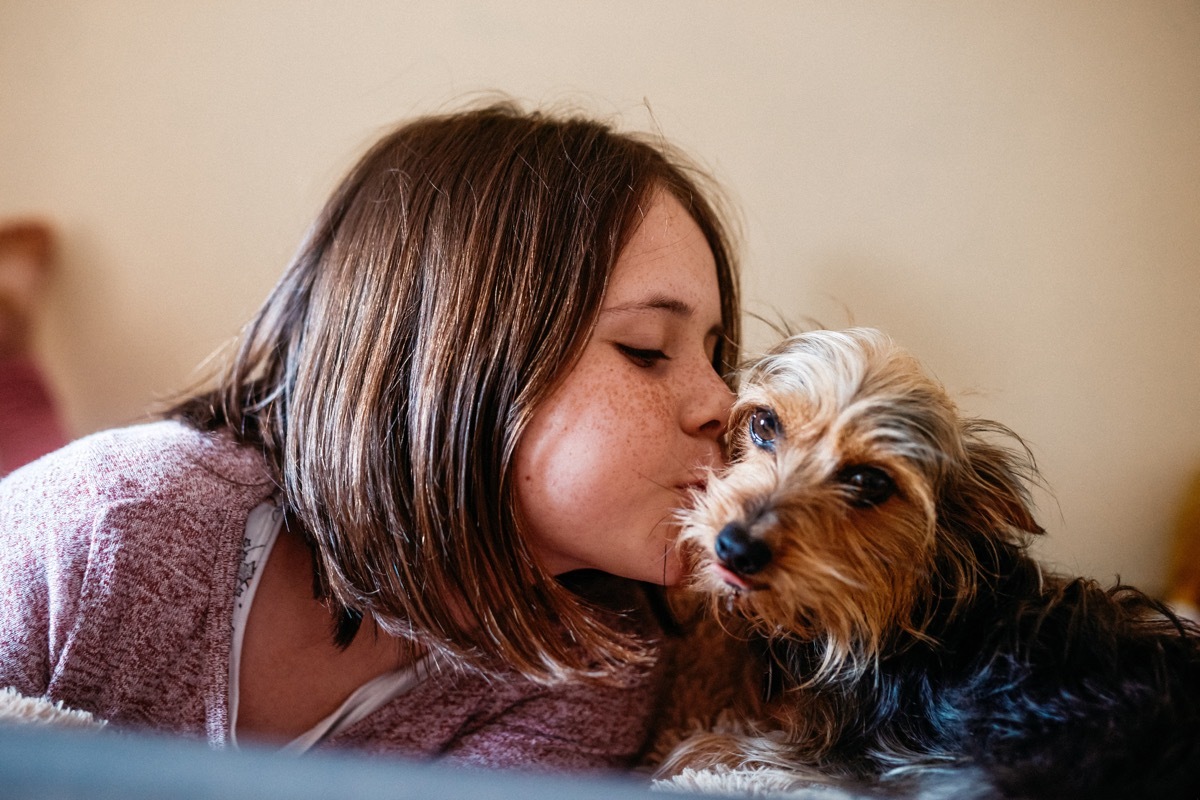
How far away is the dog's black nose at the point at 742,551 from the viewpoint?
2.47 ft

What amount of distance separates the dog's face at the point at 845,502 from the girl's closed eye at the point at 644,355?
14 centimetres

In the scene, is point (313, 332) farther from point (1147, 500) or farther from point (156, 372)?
point (1147, 500)

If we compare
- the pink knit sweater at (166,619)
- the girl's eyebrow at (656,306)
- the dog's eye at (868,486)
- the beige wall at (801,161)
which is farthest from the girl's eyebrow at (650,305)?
the pink knit sweater at (166,619)

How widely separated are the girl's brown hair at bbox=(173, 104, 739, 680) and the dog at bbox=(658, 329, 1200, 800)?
24 cm

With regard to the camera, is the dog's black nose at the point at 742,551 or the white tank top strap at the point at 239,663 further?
the white tank top strap at the point at 239,663

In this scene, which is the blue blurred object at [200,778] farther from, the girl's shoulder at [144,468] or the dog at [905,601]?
the girl's shoulder at [144,468]

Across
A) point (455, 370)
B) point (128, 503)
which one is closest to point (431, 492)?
point (455, 370)

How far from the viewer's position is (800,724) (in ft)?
3.01

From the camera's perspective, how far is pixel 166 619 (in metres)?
0.91

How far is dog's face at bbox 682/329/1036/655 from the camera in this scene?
77 centimetres

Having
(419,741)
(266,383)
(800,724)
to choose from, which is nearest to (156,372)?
(266,383)

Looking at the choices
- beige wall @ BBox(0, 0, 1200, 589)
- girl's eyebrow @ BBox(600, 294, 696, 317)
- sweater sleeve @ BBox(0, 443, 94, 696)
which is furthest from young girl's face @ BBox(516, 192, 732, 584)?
sweater sleeve @ BBox(0, 443, 94, 696)

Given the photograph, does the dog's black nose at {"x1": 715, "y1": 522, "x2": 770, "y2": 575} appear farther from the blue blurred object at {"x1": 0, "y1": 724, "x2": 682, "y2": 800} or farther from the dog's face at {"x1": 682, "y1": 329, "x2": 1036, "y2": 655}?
the blue blurred object at {"x1": 0, "y1": 724, "x2": 682, "y2": 800}

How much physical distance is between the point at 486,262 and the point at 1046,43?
0.83m
